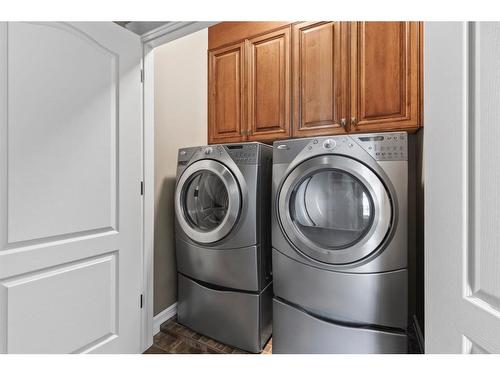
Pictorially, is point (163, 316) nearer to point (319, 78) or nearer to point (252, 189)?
point (252, 189)

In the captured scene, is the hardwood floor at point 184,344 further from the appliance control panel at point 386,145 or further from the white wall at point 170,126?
the appliance control panel at point 386,145

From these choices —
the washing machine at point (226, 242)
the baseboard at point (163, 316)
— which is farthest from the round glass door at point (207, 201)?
the baseboard at point (163, 316)

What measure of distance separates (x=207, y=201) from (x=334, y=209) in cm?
83

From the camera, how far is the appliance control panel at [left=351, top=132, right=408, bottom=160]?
43.9 inches

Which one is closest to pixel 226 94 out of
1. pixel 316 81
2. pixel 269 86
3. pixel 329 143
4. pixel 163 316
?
pixel 269 86

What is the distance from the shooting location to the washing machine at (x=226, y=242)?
144 cm

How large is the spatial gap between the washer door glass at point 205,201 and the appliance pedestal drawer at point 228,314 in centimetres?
42

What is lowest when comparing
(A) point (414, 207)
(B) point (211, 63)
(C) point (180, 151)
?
(A) point (414, 207)

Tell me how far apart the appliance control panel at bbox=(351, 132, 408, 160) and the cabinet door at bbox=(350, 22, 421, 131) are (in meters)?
0.37

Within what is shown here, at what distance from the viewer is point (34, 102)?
92cm

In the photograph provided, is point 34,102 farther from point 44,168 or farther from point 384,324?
point 384,324

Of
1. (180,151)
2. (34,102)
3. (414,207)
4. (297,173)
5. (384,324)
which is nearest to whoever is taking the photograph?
(34,102)
